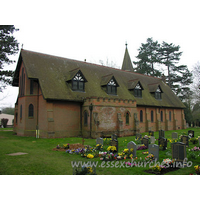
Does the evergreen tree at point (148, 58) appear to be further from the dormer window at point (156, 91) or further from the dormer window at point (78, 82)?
the dormer window at point (78, 82)

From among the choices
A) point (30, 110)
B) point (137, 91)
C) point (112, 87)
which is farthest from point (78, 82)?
point (137, 91)

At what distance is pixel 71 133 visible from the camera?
23266 mm

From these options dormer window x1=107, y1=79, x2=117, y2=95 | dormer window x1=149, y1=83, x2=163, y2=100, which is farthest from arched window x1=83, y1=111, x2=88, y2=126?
dormer window x1=149, y1=83, x2=163, y2=100

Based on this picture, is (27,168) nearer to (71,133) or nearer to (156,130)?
(71,133)

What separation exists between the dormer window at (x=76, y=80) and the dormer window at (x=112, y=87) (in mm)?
3963

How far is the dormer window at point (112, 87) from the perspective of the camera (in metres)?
27.4

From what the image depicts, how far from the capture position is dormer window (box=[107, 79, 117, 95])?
89.8ft

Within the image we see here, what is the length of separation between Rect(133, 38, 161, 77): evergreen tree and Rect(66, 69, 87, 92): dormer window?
37029 millimetres

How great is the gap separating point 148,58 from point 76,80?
39.9m

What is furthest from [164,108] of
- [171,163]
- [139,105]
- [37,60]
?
[171,163]

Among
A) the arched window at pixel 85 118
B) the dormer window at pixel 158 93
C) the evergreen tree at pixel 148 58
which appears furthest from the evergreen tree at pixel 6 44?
the evergreen tree at pixel 148 58

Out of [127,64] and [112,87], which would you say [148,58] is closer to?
[127,64]

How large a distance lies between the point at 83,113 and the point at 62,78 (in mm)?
5582

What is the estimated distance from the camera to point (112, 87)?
27766mm
